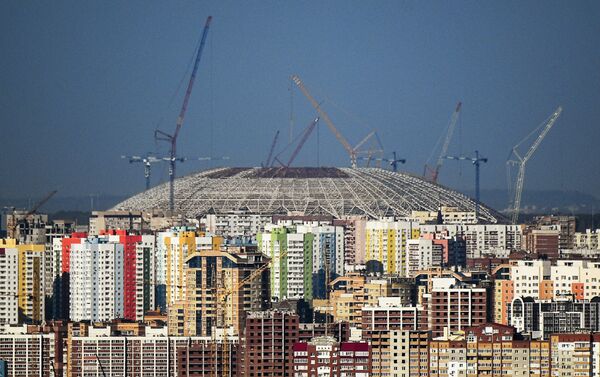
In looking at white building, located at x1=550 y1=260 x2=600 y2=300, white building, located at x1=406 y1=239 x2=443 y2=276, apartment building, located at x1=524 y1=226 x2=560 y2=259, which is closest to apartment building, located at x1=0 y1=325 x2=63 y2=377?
white building, located at x1=550 y1=260 x2=600 y2=300

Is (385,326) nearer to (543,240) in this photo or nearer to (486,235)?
(543,240)

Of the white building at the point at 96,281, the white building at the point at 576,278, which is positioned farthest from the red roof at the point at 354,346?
the white building at the point at 96,281

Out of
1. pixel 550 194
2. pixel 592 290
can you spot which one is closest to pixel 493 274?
pixel 592 290

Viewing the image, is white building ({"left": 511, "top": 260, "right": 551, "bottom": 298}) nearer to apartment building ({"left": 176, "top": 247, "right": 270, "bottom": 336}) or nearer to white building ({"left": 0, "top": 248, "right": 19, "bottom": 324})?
apartment building ({"left": 176, "top": 247, "right": 270, "bottom": 336})

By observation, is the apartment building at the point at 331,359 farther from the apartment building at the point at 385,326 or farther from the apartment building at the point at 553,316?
the apartment building at the point at 553,316

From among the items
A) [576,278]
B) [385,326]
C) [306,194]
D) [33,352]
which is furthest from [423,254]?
[306,194]

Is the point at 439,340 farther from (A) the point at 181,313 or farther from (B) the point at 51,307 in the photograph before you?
(B) the point at 51,307
